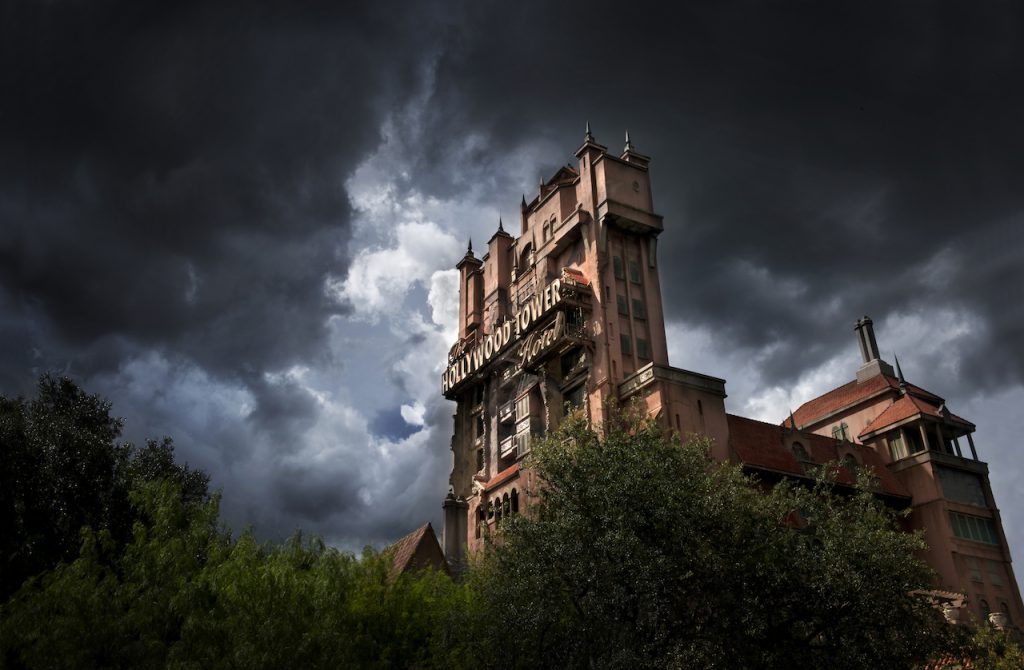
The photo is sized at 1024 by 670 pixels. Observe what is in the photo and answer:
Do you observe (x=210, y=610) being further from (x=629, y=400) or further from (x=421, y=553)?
(x=629, y=400)

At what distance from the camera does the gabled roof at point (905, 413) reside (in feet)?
191

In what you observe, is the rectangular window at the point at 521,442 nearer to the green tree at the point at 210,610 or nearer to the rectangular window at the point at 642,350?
the rectangular window at the point at 642,350

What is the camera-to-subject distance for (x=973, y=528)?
5456 centimetres

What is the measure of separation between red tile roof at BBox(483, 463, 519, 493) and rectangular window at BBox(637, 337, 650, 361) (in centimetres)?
1106

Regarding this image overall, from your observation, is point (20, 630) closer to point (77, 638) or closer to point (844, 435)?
point (77, 638)

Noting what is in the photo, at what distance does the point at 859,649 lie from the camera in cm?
2558

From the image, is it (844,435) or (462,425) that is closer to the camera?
(844,435)

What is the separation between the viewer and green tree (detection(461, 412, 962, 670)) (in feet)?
83.1

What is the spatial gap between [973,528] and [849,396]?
14459mm

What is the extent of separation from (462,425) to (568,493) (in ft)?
136

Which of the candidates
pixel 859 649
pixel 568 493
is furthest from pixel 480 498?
pixel 859 649

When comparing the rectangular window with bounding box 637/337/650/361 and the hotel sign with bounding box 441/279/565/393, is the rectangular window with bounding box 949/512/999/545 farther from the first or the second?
the hotel sign with bounding box 441/279/565/393

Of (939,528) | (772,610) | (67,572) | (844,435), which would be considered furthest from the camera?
(844,435)

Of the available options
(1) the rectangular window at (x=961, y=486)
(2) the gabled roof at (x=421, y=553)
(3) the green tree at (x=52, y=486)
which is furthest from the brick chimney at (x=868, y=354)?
(3) the green tree at (x=52, y=486)
